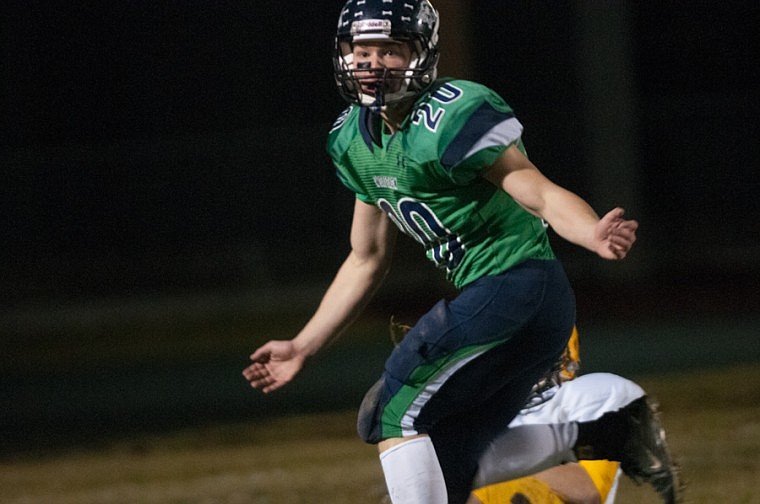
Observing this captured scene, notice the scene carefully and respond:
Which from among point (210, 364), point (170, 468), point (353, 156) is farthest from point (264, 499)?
point (210, 364)

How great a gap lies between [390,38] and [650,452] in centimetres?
149

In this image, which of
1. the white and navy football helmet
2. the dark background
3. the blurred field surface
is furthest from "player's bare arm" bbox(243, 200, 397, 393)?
the dark background

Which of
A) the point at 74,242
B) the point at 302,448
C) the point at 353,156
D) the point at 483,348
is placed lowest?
the point at 74,242

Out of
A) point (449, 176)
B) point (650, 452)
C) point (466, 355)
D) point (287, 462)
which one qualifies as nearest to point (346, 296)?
point (466, 355)

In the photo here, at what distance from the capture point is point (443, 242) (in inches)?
149

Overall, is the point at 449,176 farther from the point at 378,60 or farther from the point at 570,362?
the point at 570,362

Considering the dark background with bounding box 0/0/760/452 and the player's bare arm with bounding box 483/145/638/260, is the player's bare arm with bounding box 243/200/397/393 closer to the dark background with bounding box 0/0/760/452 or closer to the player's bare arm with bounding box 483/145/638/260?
the player's bare arm with bounding box 483/145/638/260

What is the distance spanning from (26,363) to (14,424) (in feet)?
7.52

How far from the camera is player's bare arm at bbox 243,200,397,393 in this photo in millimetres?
4000

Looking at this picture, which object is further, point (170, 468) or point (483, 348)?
point (170, 468)

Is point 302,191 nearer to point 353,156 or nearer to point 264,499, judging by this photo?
point 264,499

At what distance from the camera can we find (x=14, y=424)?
919cm

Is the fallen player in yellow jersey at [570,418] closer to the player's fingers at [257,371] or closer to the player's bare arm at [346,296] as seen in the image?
the player's bare arm at [346,296]

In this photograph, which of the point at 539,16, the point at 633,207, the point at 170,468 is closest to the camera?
the point at 170,468
